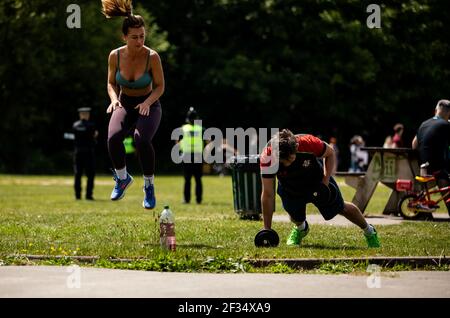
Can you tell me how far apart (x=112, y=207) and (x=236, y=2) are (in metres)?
31.4

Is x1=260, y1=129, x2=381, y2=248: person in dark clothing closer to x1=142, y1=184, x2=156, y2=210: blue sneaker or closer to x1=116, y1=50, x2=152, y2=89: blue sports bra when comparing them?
x1=142, y1=184, x2=156, y2=210: blue sneaker

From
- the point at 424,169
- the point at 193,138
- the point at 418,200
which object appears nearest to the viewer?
the point at 424,169

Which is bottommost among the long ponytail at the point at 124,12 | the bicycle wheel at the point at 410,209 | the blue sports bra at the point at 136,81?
the bicycle wheel at the point at 410,209

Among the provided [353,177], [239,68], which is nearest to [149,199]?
[353,177]

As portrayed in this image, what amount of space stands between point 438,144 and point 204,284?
27.8 feet

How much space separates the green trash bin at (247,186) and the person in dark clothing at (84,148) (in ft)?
23.7

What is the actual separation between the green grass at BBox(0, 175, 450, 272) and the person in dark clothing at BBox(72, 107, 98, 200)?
3.73m

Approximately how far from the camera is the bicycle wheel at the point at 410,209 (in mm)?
17359

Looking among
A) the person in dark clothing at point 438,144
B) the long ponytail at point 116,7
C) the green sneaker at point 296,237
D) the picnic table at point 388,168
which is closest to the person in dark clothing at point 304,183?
the green sneaker at point 296,237

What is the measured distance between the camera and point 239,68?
49.3 m

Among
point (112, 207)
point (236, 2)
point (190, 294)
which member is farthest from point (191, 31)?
point (190, 294)

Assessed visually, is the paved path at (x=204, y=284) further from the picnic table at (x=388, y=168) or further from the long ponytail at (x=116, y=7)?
the picnic table at (x=388, y=168)

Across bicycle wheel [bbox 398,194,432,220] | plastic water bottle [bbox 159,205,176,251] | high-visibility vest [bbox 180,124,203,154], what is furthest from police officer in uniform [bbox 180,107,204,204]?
plastic water bottle [bbox 159,205,176,251]

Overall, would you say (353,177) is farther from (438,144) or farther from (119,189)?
(119,189)
